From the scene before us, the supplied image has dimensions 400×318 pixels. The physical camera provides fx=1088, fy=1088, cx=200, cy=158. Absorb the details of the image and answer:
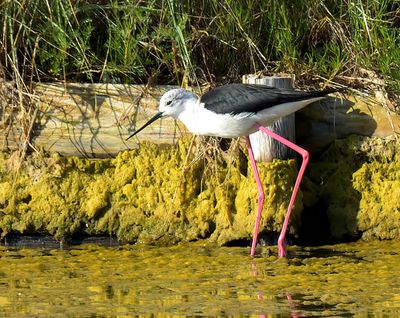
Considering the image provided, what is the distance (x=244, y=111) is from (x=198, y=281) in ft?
4.11

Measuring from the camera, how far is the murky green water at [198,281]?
5648 mm

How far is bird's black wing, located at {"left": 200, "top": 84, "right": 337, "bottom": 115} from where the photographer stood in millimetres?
6922

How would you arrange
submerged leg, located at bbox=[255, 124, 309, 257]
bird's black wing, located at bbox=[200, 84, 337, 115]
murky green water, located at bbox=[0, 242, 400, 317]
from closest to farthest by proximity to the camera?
murky green water, located at bbox=[0, 242, 400, 317] < bird's black wing, located at bbox=[200, 84, 337, 115] < submerged leg, located at bbox=[255, 124, 309, 257]

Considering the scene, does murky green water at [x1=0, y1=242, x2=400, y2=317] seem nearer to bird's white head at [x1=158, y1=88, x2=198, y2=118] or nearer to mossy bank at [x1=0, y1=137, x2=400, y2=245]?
mossy bank at [x1=0, y1=137, x2=400, y2=245]

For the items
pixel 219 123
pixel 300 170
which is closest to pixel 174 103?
pixel 219 123

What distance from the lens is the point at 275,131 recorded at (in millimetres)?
7312

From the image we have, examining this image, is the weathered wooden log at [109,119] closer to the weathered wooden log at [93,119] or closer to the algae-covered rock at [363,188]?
the weathered wooden log at [93,119]

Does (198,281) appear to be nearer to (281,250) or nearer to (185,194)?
(281,250)

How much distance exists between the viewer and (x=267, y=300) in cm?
581

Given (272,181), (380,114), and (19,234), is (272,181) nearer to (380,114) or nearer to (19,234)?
(380,114)

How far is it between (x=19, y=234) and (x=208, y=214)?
1.32 metres

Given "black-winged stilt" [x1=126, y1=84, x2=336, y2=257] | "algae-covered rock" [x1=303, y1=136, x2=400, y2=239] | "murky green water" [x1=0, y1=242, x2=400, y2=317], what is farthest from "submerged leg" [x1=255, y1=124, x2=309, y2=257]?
"algae-covered rock" [x1=303, y1=136, x2=400, y2=239]

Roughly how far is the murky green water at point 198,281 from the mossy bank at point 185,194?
17cm

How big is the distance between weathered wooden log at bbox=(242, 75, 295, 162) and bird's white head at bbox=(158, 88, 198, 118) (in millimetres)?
458
